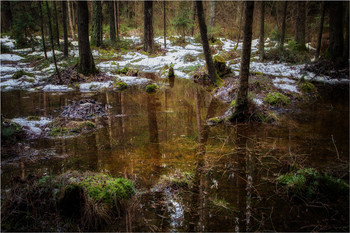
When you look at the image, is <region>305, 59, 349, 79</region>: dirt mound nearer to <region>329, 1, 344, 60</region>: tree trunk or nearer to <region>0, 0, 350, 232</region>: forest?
<region>0, 0, 350, 232</region>: forest

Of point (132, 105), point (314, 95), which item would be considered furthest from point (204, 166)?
point (314, 95)

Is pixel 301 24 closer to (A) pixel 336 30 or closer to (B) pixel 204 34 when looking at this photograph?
(A) pixel 336 30

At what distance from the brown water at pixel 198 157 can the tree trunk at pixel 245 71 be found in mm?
460

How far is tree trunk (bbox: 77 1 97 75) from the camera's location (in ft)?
38.8

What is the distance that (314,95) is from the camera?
9750 mm

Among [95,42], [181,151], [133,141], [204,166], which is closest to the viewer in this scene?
[204,166]

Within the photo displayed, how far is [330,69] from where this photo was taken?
12828mm

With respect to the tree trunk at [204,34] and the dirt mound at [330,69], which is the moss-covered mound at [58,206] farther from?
the dirt mound at [330,69]

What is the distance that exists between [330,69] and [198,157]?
12.0 m

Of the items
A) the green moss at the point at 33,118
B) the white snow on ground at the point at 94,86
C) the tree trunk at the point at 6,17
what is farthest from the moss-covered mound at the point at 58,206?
the tree trunk at the point at 6,17

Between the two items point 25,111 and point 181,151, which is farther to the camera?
point 25,111

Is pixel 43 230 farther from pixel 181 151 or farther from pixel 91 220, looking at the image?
pixel 181 151

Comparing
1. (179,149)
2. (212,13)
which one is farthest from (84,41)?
(212,13)

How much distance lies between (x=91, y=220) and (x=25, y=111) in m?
6.23
